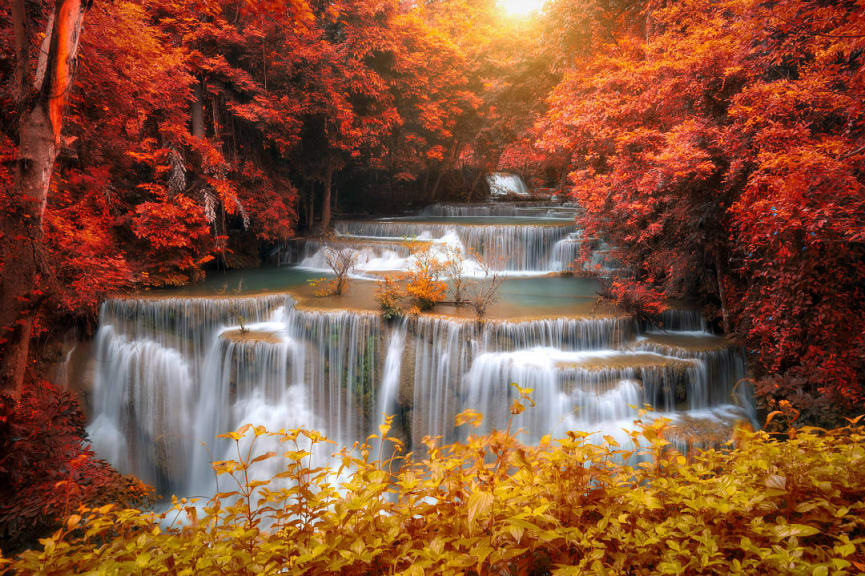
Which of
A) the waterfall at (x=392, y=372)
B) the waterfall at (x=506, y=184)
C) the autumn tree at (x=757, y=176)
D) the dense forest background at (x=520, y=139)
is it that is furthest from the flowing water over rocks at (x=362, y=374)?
the waterfall at (x=506, y=184)

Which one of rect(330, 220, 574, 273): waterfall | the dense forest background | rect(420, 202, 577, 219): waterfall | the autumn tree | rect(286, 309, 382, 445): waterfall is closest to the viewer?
the autumn tree

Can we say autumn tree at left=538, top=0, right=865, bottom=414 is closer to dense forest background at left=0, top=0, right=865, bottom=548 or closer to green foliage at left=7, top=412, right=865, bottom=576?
dense forest background at left=0, top=0, right=865, bottom=548

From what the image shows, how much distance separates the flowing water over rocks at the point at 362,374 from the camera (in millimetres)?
7215

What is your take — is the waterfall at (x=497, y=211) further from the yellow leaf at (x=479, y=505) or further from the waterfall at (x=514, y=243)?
the yellow leaf at (x=479, y=505)

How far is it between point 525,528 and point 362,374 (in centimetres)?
688

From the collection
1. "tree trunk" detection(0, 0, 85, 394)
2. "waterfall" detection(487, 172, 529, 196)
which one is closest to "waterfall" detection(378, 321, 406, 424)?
"tree trunk" detection(0, 0, 85, 394)

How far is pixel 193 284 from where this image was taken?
40.2 ft

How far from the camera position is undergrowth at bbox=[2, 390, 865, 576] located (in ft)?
5.39

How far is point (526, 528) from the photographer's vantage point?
1690 mm

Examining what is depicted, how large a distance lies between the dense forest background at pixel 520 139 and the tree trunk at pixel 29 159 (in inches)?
1.6

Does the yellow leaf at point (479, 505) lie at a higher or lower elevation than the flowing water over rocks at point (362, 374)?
higher

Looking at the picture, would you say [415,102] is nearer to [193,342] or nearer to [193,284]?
[193,284]

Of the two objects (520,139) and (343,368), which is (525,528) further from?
(520,139)

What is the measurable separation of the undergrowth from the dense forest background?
4.56m
